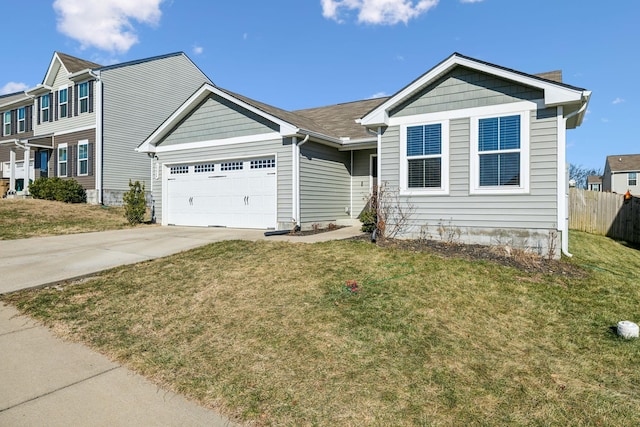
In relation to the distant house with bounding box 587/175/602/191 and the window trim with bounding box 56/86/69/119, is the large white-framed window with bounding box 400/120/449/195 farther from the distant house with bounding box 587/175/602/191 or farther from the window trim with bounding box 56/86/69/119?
the distant house with bounding box 587/175/602/191

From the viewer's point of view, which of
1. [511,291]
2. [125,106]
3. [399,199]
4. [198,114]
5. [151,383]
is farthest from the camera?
[125,106]

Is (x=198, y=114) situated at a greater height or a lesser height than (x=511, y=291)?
greater

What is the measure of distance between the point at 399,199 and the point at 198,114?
8.49 meters

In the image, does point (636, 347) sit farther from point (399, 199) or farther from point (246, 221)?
point (246, 221)

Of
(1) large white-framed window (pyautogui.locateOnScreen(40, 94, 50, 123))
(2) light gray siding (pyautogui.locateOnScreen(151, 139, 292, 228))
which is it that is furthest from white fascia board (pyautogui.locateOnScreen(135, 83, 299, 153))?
(1) large white-framed window (pyautogui.locateOnScreen(40, 94, 50, 123))

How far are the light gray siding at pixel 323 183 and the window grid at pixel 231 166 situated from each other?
2.51 meters

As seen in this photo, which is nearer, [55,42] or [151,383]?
[151,383]

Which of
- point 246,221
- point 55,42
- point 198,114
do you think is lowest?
point 246,221

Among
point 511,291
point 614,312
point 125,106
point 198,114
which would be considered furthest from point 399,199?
Answer: point 125,106

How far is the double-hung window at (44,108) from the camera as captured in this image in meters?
22.7

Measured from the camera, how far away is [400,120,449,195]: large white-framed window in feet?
29.9

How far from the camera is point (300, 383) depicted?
3.44 m

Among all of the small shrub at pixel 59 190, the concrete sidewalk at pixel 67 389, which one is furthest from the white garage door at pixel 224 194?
the small shrub at pixel 59 190

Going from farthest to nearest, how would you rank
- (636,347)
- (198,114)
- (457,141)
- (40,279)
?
(198,114) < (457,141) < (40,279) < (636,347)
